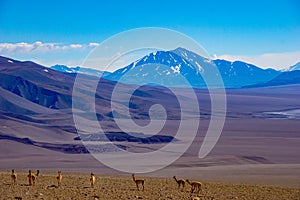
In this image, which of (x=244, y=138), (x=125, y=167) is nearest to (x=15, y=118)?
(x=244, y=138)

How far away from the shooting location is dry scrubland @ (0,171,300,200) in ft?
53.6

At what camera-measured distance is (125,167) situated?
36.7 meters

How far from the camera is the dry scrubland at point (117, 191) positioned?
53.6 ft

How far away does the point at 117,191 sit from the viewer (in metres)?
17.7

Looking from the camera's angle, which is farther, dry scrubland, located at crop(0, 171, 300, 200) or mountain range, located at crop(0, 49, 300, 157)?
mountain range, located at crop(0, 49, 300, 157)

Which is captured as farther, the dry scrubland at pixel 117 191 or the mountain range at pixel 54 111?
the mountain range at pixel 54 111

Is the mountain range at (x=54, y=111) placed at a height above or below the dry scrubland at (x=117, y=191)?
above

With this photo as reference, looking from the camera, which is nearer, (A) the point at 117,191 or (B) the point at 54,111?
(A) the point at 117,191

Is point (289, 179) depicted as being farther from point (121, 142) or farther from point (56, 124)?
point (56, 124)

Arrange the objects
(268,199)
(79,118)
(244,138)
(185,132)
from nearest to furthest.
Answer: (268,199) < (244,138) < (185,132) < (79,118)

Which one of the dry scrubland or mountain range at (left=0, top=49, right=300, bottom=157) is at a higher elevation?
mountain range at (left=0, top=49, right=300, bottom=157)

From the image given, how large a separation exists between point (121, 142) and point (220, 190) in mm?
39164

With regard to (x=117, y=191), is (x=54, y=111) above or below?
above

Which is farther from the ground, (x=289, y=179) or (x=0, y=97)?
(x=0, y=97)
